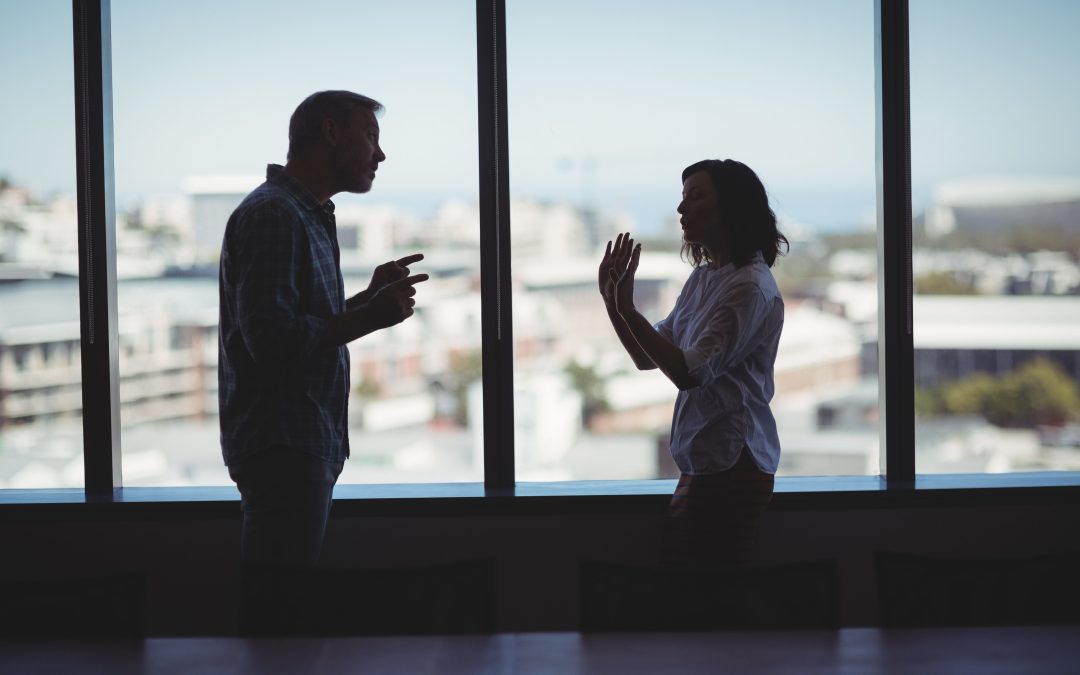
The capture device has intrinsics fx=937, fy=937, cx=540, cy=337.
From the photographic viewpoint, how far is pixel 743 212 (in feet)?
6.84

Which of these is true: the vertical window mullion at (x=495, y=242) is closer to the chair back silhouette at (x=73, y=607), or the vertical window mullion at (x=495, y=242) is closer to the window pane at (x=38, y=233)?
the window pane at (x=38, y=233)

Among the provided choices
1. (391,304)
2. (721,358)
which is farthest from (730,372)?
(391,304)

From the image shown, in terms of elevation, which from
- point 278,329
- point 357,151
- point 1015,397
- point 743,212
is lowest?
point 1015,397

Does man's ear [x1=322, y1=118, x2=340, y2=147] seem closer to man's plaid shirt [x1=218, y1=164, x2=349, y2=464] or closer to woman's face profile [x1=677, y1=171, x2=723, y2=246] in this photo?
man's plaid shirt [x1=218, y1=164, x2=349, y2=464]

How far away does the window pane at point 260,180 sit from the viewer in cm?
277

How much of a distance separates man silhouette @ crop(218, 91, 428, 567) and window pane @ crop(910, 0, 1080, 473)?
170 centimetres

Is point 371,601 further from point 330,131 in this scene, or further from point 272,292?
point 330,131

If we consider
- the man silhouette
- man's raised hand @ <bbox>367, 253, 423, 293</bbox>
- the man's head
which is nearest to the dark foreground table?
the man silhouette

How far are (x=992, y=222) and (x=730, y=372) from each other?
4.16 ft

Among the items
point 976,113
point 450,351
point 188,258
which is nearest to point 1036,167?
point 976,113

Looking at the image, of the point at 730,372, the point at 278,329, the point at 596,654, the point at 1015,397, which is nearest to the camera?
the point at 596,654

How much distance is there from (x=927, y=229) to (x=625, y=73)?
102 centimetres

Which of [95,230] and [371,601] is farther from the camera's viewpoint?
[95,230]

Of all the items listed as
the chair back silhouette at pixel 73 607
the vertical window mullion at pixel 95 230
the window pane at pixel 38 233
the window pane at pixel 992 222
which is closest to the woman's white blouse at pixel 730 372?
the window pane at pixel 992 222
